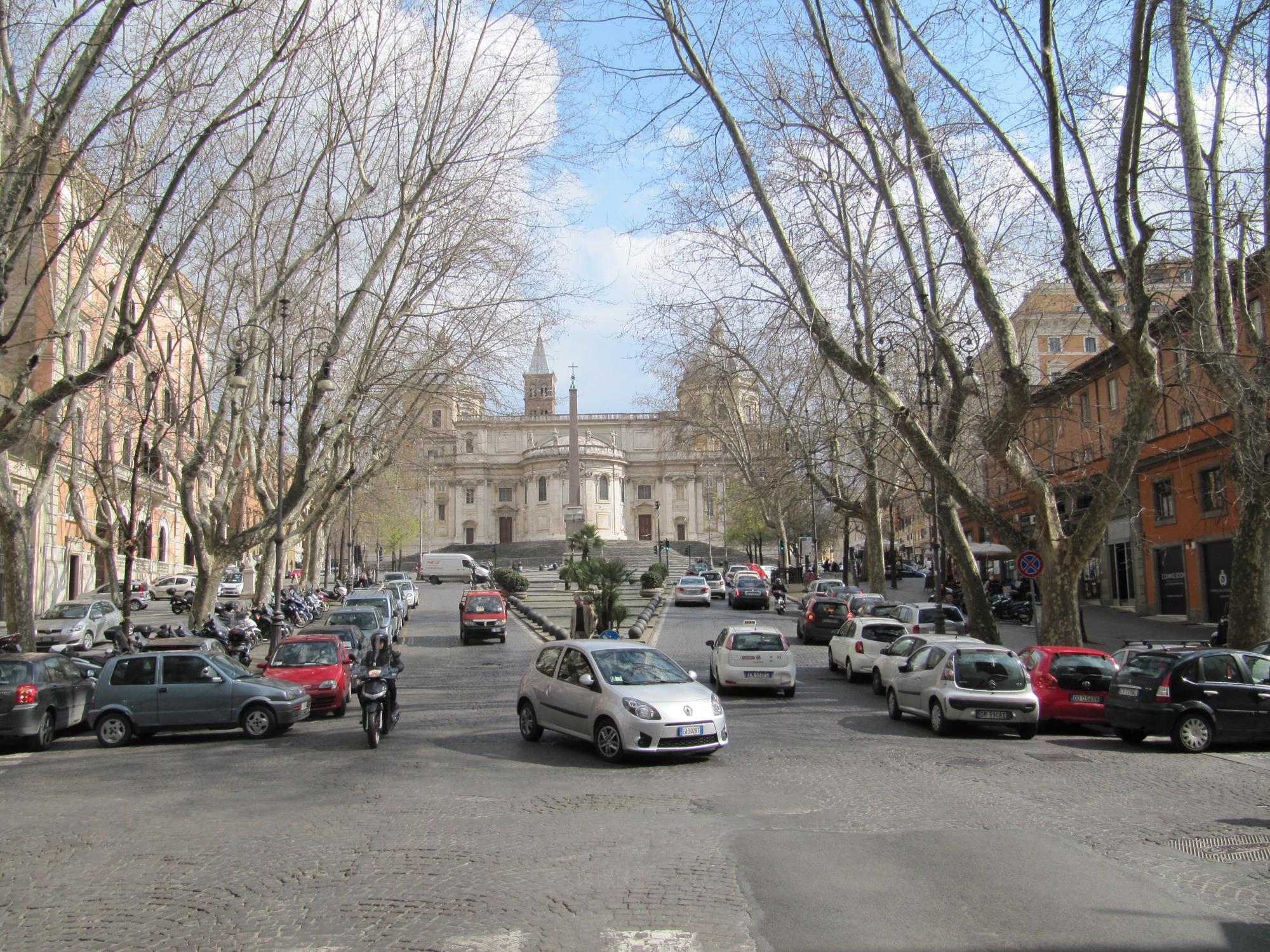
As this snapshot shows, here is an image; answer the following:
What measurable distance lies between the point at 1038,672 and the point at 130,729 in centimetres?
1208

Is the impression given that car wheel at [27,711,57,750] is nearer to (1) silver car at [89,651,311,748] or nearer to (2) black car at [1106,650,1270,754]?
(1) silver car at [89,651,311,748]

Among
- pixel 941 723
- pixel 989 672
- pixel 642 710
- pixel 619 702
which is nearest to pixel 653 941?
pixel 642 710

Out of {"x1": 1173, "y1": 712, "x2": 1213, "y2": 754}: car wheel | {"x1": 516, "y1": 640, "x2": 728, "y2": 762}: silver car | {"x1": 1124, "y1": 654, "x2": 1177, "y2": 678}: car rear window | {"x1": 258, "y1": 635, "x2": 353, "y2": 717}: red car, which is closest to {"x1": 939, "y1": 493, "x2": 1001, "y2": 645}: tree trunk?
{"x1": 1124, "y1": 654, "x2": 1177, "y2": 678}: car rear window

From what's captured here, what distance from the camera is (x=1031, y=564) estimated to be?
18375 mm

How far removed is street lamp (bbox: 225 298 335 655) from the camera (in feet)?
67.7

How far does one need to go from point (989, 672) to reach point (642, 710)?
5.12 meters

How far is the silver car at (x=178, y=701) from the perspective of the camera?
1362 centimetres

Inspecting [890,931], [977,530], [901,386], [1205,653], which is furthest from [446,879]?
[977,530]

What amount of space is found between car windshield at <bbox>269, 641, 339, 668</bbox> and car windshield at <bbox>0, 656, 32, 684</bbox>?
3735 millimetres

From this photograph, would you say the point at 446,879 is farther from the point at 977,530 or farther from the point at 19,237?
the point at 977,530

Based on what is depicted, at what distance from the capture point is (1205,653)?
1271 cm

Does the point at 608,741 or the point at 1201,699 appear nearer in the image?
the point at 608,741

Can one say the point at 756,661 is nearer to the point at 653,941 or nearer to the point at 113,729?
the point at 113,729

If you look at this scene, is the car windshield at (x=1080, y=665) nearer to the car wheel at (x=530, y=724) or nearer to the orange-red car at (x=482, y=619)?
the car wheel at (x=530, y=724)
